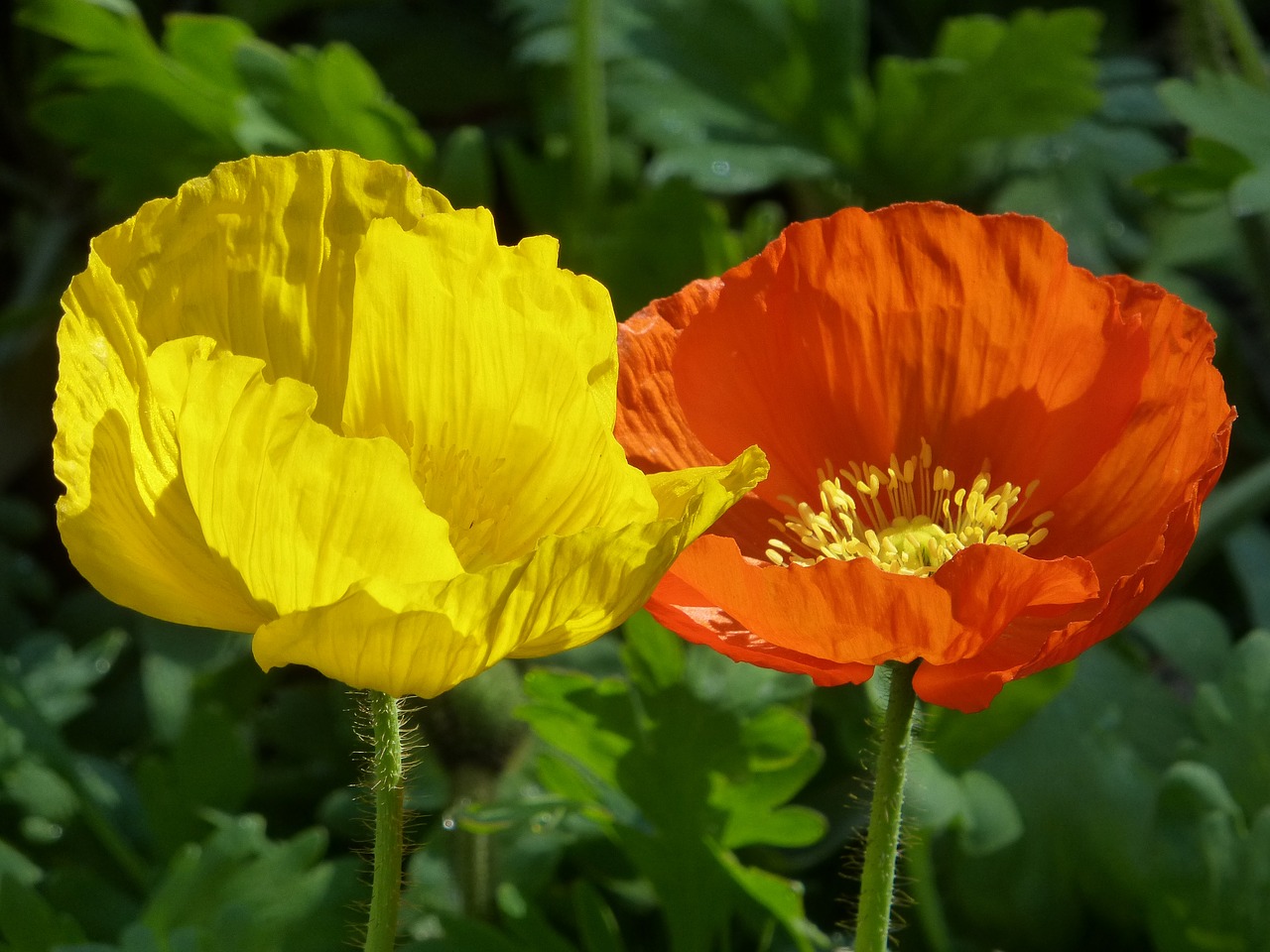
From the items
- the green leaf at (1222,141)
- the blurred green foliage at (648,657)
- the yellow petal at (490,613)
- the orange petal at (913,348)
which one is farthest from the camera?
the green leaf at (1222,141)

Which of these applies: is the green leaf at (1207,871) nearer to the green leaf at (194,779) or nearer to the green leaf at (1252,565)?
the green leaf at (1252,565)

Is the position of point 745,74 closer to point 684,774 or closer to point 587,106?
point 587,106

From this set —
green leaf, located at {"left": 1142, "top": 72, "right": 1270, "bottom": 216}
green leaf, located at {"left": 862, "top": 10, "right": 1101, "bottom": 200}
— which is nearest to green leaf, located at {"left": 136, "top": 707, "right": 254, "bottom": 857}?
green leaf, located at {"left": 1142, "top": 72, "right": 1270, "bottom": 216}

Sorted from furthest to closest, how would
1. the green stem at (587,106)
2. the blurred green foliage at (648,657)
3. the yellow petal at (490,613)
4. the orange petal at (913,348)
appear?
1. the green stem at (587,106)
2. the blurred green foliage at (648,657)
3. the orange petal at (913,348)
4. the yellow petal at (490,613)

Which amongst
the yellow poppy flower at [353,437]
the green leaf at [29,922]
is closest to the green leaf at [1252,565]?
the yellow poppy flower at [353,437]

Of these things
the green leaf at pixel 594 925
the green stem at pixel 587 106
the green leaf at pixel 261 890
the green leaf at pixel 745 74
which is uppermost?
the green leaf at pixel 745 74

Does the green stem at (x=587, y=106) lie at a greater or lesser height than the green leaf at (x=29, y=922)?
greater

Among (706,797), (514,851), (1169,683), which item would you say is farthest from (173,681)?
(1169,683)

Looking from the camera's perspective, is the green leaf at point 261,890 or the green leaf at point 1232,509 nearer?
the green leaf at point 261,890

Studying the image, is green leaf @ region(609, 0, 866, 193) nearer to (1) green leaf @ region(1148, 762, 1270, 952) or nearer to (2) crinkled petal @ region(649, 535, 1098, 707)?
(1) green leaf @ region(1148, 762, 1270, 952)
